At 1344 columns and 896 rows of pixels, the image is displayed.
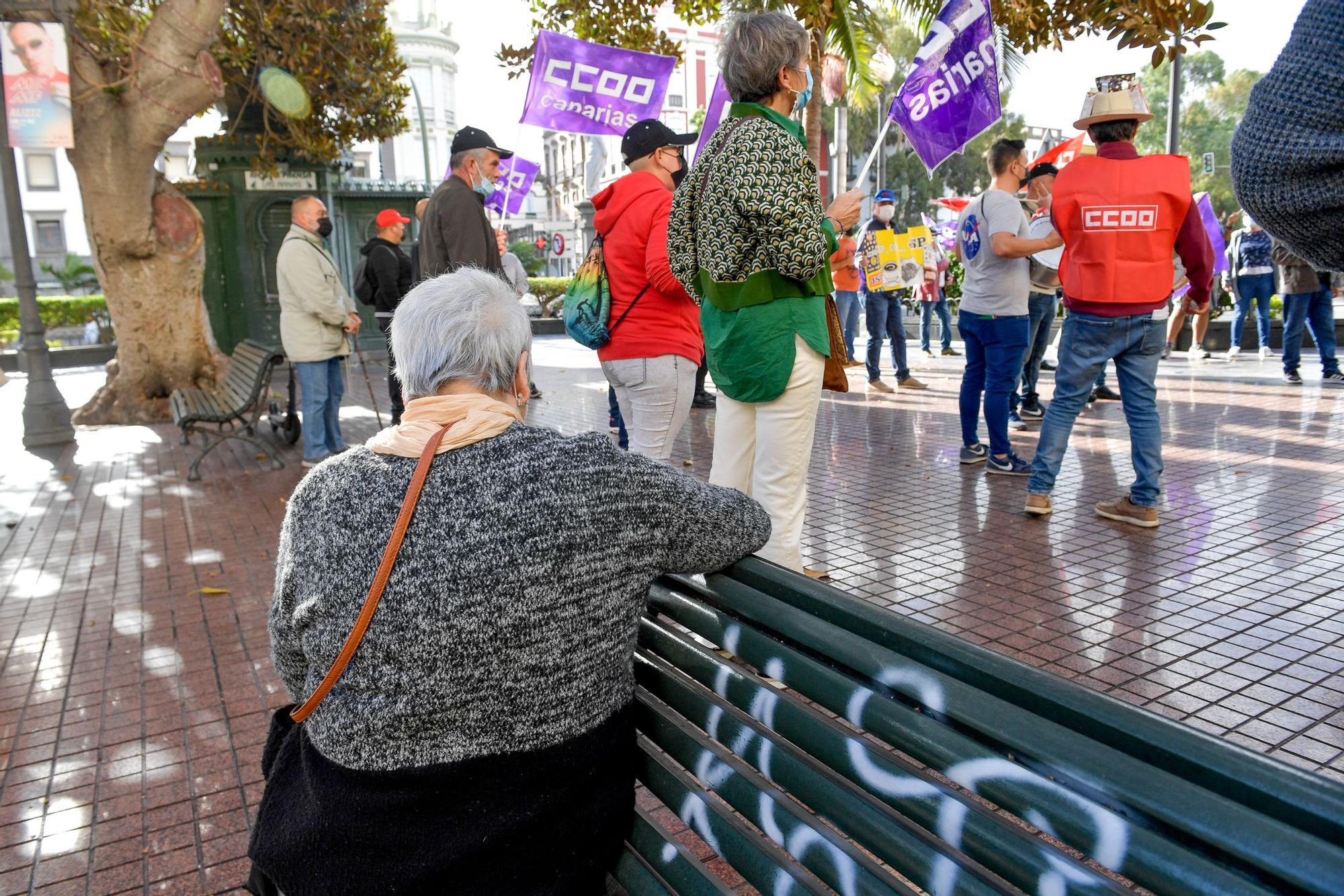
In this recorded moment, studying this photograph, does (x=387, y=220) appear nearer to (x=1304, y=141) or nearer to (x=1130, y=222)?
(x=1130, y=222)

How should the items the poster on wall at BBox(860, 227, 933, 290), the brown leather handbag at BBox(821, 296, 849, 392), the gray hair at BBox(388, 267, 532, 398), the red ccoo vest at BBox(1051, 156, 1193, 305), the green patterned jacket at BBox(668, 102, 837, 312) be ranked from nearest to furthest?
the gray hair at BBox(388, 267, 532, 398) < the green patterned jacket at BBox(668, 102, 837, 312) < the brown leather handbag at BBox(821, 296, 849, 392) < the red ccoo vest at BBox(1051, 156, 1193, 305) < the poster on wall at BBox(860, 227, 933, 290)

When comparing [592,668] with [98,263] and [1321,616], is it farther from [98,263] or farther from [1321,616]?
[98,263]

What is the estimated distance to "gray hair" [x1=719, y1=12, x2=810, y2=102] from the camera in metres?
3.44

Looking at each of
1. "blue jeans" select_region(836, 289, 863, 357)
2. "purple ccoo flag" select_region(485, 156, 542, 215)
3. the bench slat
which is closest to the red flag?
"blue jeans" select_region(836, 289, 863, 357)

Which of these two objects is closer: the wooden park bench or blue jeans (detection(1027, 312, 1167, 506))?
blue jeans (detection(1027, 312, 1167, 506))

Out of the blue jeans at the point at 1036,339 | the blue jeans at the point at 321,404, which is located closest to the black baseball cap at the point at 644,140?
the blue jeans at the point at 321,404

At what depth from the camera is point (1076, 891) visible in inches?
42.9

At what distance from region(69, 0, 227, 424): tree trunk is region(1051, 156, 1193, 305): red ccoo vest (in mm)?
8076

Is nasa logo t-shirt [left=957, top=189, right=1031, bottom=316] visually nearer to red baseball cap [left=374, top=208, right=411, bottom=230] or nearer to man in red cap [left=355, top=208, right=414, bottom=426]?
man in red cap [left=355, top=208, right=414, bottom=426]

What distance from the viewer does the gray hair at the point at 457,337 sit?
1.96 meters

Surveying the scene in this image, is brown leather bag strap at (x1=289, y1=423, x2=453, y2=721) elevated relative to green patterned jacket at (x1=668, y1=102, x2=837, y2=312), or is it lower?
lower

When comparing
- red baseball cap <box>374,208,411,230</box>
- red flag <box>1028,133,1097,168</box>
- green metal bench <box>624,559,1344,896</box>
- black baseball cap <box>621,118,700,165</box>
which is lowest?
green metal bench <box>624,559,1344,896</box>

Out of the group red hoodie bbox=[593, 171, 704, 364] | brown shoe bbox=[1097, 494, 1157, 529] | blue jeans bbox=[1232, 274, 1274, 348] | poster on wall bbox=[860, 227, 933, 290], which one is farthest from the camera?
blue jeans bbox=[1232, 274, 1274, 348]

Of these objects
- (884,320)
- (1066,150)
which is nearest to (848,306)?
(884,320)
